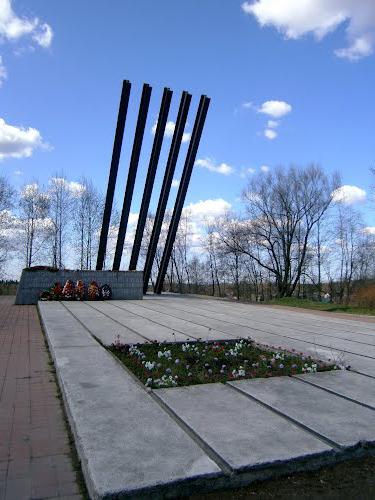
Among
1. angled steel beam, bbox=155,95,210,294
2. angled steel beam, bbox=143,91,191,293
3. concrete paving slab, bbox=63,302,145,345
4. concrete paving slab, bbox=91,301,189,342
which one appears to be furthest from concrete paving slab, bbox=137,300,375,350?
angled steel beam, bbox=155,95,210,294

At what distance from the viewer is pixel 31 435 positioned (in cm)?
372

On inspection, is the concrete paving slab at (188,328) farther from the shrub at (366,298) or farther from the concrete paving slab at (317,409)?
the shrub at (366,298)

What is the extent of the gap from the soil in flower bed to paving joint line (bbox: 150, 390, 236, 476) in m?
0.61

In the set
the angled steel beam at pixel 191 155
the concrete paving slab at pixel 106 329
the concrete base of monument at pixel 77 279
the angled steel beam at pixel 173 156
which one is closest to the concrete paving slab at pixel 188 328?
the concrete paving slab at pixel 106 329

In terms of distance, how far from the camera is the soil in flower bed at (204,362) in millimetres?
5180

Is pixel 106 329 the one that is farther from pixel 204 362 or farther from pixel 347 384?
pixel 347 384

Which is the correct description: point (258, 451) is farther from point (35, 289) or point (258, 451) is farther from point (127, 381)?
point (35, 289)

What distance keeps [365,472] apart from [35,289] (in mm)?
15887

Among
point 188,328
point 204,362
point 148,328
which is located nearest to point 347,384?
point 204,362

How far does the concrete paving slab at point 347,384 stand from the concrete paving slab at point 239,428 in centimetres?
105

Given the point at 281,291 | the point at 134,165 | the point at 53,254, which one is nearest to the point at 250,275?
the point at 281,291

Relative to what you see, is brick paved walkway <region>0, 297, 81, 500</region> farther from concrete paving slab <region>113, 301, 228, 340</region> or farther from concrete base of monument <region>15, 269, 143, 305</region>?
concrete base of monument <region>15, 269, 143, 305</region>

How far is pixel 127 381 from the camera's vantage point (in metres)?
4.97

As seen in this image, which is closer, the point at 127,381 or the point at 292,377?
the point at 127,381
